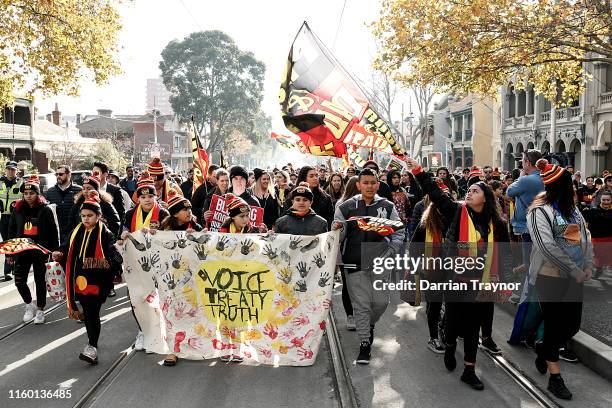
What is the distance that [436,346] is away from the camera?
6328 millimetres

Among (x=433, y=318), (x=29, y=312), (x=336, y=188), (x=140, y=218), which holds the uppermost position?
(x=336, y=188)

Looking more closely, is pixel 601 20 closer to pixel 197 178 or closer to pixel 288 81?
pixel 288 81

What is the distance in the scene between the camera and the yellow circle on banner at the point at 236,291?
587 cm

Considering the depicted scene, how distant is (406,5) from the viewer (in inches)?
577

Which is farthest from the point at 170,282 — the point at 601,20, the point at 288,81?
the point at 601,20

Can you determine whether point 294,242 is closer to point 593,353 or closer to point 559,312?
point 559,312

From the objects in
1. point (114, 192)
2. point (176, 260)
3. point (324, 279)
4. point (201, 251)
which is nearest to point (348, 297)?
point (324, 279)

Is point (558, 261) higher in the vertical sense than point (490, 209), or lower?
lower

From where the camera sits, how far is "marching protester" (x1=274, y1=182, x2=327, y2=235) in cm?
634

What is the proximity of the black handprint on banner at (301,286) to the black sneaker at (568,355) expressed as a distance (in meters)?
2.56

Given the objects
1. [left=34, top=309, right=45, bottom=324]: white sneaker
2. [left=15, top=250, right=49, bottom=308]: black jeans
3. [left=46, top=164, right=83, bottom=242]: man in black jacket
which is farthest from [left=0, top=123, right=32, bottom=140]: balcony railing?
[left=34, top=309, right=45, bottom=324]: white sneaker

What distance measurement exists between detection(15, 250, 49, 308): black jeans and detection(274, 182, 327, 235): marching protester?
133 inches

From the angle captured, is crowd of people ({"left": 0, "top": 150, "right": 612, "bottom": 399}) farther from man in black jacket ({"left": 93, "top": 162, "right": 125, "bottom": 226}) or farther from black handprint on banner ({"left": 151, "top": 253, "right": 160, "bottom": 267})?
man in black jacket ({"left": 93, "top": 162, "right": 125, "bottom": 226})

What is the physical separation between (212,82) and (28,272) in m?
56.0
